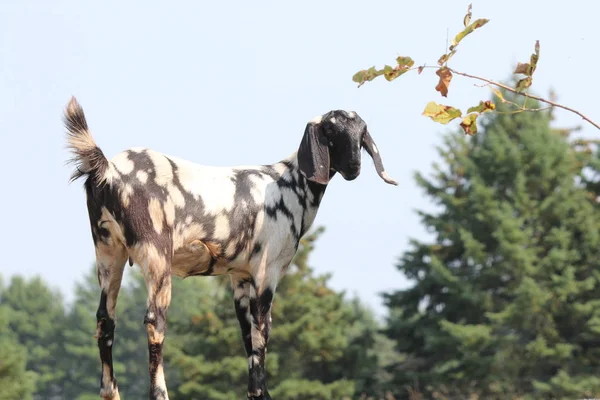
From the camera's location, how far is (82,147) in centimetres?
725

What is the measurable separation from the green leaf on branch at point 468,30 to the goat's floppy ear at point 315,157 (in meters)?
2.51

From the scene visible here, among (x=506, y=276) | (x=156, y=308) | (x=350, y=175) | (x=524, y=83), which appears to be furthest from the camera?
(x=506, y=276)

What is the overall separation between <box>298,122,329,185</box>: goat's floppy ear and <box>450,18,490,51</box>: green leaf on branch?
8.24 feet

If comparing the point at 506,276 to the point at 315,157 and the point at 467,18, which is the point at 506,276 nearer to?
the point at 315,157

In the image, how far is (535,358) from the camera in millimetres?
49531

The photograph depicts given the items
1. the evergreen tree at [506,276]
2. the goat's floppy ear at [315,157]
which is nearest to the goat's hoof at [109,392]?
the goat's floppy ear at [315,157]

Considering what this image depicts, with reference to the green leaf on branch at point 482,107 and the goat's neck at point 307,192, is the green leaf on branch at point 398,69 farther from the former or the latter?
the goat's neck at point 307,192

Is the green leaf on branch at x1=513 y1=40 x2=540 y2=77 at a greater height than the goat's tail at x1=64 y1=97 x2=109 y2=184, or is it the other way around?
the goat's tail at x1=64 y1=97 x2=109 y2=184

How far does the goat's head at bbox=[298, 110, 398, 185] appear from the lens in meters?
8.15

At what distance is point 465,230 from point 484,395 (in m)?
8.41

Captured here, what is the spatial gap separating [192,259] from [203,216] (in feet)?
1.11

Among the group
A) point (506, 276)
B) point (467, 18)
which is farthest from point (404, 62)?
point (506, 276)

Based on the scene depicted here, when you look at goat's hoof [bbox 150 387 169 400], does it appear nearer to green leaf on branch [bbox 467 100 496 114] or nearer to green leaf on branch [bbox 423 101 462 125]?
green leaf on branch [bbox 423 101 462 125]

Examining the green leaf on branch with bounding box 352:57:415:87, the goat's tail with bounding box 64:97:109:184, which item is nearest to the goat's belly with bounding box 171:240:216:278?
the goat's tail with bounding box 64:97:109:184
